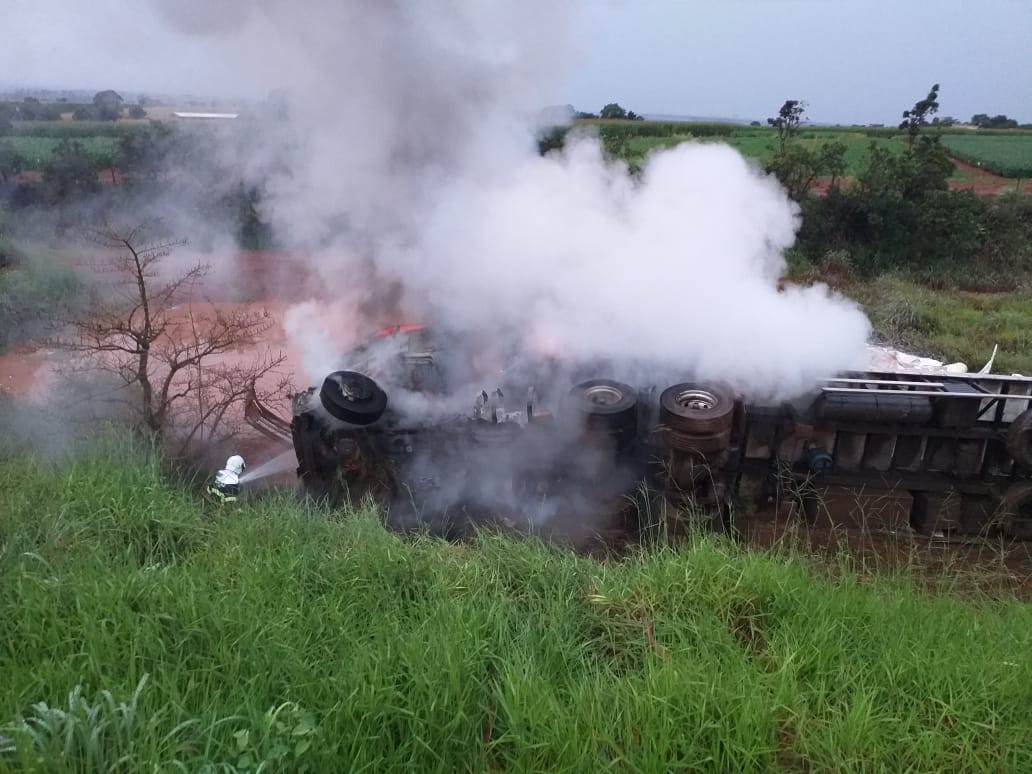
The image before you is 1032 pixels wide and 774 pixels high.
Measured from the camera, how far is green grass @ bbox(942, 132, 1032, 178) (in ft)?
99.9

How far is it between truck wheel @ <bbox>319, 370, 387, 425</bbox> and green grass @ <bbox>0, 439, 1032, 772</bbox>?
7.05 ft

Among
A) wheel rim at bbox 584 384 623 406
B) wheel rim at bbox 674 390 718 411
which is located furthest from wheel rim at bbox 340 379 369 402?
wheel rim at bbox 674 390 718 411

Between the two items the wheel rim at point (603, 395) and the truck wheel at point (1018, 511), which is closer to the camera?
the truck wheel at point (1018, 511)

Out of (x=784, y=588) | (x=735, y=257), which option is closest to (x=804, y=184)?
(x=735, y=257)

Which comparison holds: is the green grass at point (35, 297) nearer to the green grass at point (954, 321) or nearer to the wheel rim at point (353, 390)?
the wheel rim at point (353, 390)

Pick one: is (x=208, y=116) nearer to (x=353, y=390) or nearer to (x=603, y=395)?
(x=353, y=390)

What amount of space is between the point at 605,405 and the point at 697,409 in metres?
0.74

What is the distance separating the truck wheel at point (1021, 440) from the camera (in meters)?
5.63

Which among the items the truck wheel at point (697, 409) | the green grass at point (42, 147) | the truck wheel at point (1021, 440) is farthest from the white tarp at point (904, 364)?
the green grass at point (42, 147)

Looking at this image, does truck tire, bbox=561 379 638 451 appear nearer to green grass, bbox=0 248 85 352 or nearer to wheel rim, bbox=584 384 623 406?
wheel rim, bbox=584 384 623 406

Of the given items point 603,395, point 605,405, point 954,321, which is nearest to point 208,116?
point 603,395

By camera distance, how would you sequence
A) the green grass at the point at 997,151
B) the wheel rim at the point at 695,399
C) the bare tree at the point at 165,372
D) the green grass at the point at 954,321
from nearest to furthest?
the wheel rim at the point at 695,399, the bare tree at the point at 165,372, the green grass at the point at 954,321, the green grass at the point at 997,151

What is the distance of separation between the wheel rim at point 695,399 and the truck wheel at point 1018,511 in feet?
8.25

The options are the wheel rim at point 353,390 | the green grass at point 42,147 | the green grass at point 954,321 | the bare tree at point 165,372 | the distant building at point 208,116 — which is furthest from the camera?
the green grass at point 42,147
